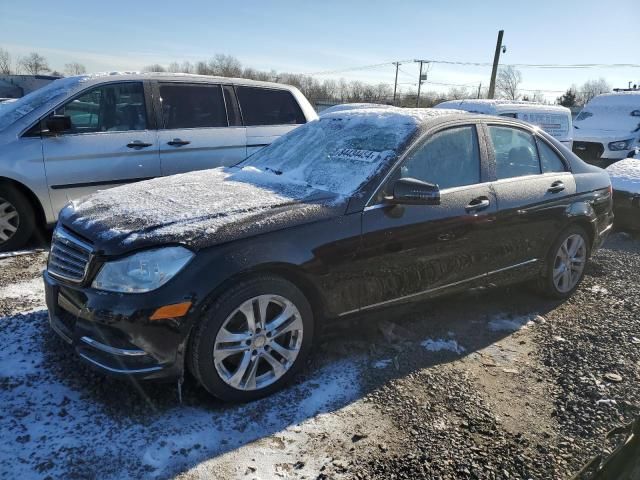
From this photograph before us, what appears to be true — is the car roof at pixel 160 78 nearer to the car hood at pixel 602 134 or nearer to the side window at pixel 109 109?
the side window at pixel 109 109

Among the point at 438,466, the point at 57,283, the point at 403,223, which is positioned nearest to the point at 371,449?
the point at 438,466

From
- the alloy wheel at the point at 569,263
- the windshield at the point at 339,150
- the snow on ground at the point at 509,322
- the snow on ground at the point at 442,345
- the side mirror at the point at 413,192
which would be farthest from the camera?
the alloy wheel at the point at 569,263

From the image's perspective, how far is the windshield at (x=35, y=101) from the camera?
5.14 metres

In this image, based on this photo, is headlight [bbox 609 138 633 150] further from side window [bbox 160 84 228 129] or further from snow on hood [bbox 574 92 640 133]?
side window [bbox 160 84 228 129]

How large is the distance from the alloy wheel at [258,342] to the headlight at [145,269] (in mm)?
396

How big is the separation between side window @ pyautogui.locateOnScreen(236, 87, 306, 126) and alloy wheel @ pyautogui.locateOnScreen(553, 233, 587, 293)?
3832mm

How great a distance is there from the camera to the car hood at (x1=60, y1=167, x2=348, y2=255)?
2.67 metres

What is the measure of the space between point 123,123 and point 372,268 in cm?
378

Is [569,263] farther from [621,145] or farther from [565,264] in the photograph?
[621,145]

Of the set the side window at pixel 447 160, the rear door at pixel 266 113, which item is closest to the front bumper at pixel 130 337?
the side window at pixel 447 160

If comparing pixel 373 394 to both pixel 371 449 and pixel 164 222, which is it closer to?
pixel 371 449

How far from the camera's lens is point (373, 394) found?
3.02 metres

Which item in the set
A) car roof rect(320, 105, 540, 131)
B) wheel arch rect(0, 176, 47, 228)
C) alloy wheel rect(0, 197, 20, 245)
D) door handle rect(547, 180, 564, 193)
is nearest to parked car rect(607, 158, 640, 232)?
door handle rect(547, 180, 564, 193)

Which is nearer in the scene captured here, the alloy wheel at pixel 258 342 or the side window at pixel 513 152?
the alloy wheel at pixel 258 342
